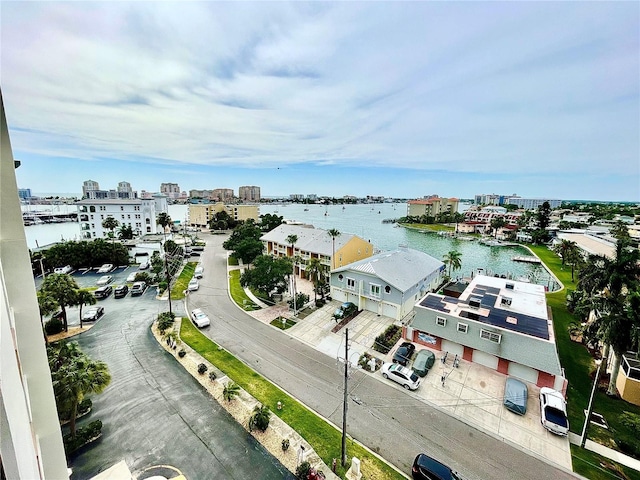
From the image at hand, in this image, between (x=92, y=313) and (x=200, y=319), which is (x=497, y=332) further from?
(x=92, y=313)

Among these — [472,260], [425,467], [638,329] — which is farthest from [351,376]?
[472,260]

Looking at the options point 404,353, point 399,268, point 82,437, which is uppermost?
point 399,268

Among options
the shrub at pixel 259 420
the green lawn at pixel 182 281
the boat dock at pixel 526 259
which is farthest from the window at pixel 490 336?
the boat dock at pixel 526 259

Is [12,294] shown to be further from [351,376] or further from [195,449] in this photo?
[351,376]

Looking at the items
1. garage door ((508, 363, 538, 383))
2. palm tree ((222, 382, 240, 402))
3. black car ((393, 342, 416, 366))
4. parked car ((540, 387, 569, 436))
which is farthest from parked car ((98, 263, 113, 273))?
parked car ((540, 387, 569, 436))

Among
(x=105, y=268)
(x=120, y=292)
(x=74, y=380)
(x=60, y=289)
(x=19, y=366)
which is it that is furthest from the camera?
(x=105, y=268)

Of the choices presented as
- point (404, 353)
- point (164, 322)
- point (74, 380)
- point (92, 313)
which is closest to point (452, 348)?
point (404, 353)

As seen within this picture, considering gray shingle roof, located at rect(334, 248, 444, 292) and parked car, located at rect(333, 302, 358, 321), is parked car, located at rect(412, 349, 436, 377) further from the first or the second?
parked car, located at rect(333, 302, 358, 321)
